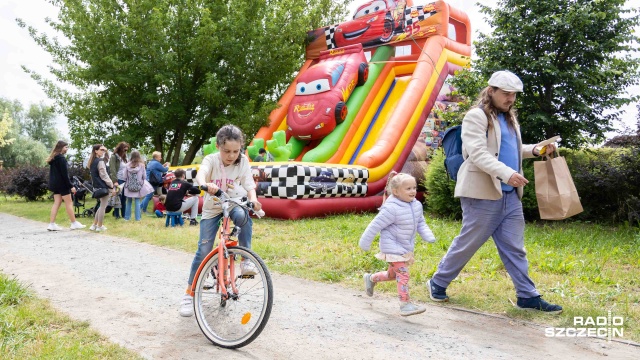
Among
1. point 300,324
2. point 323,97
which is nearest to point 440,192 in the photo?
point 323,97

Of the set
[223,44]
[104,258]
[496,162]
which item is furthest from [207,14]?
[496,162]

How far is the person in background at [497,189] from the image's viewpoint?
411 centimetres

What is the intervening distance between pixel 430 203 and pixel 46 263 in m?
6.75

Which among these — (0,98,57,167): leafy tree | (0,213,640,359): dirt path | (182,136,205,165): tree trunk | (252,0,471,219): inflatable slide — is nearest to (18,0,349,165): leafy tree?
(182,136,205,165): tree trunk

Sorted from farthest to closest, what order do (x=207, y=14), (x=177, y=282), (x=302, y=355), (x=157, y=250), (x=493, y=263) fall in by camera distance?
(x=207, y=14), (x=157, y=250), (x=493, y=263), (x=177, y=282), (x=302, y=355)

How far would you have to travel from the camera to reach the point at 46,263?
244 inches

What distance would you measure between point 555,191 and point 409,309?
1555 millimetres

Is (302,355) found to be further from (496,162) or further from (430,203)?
(430,203)

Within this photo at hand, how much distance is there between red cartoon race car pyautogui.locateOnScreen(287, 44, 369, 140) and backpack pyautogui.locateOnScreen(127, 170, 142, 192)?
394cm

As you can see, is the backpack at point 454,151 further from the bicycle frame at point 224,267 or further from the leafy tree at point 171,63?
the leafy tree at point 171,63

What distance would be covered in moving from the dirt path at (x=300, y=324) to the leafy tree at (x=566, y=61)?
6192mm

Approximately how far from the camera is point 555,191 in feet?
13.8

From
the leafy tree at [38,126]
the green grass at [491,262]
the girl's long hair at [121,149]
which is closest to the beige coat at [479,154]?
the green grass at [491,262]

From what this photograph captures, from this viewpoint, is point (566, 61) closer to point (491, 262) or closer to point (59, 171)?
point (491, 262)
